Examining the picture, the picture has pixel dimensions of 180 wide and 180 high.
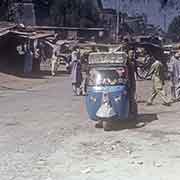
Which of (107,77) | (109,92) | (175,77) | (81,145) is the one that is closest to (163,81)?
(175,77)

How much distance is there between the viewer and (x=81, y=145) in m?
11.3

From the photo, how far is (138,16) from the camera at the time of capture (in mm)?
106438

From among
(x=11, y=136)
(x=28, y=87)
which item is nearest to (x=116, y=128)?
(x=11, y=136)

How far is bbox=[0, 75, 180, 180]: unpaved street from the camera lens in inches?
351

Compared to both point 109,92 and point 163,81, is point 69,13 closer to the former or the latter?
point 163,81

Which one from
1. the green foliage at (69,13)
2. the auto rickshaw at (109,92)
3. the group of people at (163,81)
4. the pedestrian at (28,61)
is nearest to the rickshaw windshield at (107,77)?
the auto rickshaw at (109,92)

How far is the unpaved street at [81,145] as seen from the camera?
892cm

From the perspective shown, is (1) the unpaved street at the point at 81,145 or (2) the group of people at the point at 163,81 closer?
(1) the unpaved street at the point at 81,145

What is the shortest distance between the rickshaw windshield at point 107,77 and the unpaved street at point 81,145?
1.02 m

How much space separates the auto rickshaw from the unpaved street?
346 millimetres

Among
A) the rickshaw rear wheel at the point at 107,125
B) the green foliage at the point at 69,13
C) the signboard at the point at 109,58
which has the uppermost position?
the green foliage at the point at 69,13

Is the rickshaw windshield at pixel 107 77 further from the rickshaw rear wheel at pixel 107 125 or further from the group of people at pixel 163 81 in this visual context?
the group of people at pixel 163 81

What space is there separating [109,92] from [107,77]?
534 mm

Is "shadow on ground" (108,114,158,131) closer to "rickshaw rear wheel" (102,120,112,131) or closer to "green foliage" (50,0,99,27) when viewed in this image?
"rickshaw rear wheel" (102,120,112,131)
